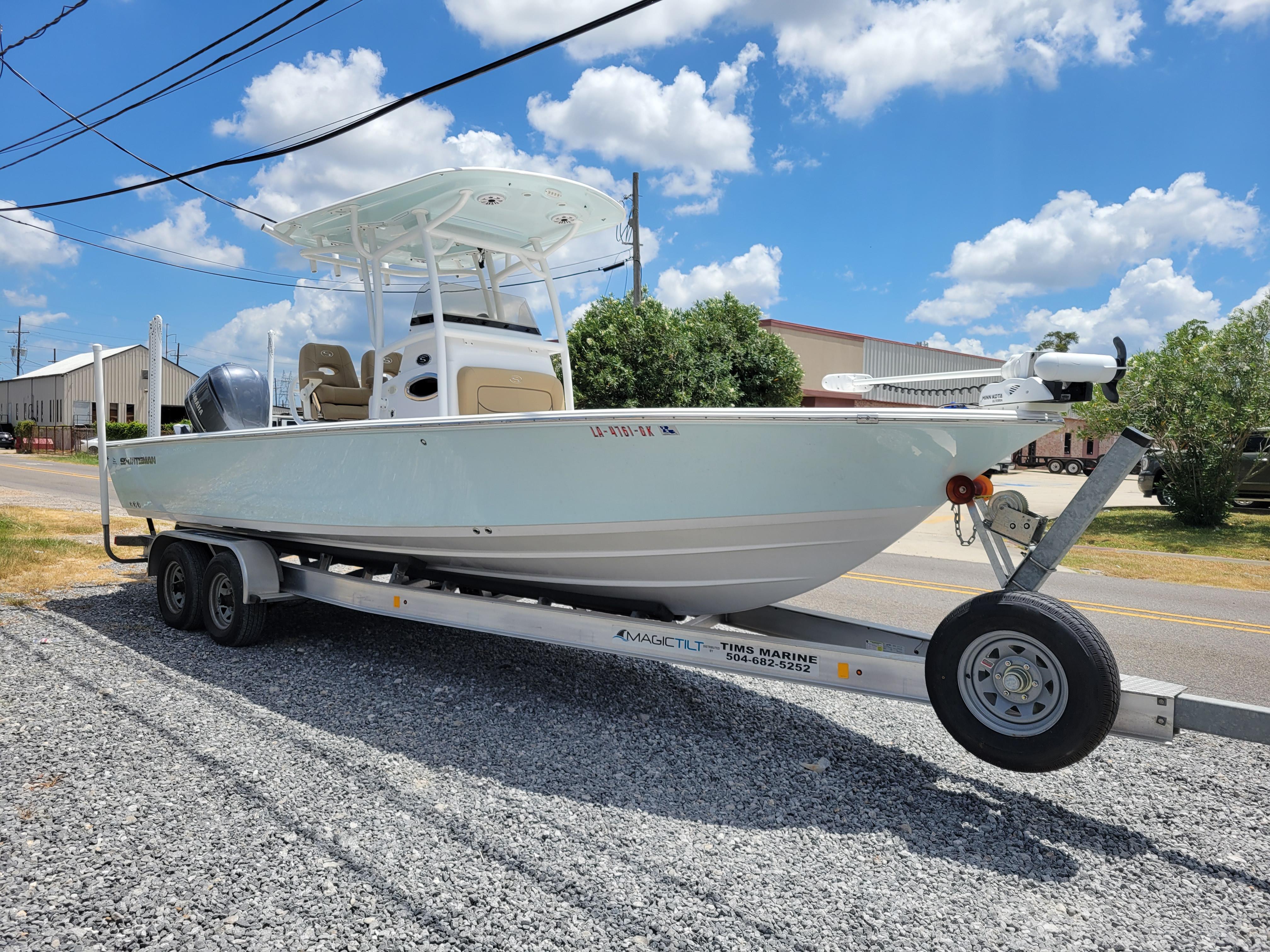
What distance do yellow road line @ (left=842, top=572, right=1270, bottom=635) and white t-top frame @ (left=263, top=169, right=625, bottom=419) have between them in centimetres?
340

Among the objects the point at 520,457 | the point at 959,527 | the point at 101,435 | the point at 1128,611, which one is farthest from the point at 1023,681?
the point at 101,435

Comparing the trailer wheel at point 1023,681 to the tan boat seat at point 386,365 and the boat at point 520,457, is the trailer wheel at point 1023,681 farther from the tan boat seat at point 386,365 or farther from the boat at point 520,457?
the tan boat seat at point 386,365

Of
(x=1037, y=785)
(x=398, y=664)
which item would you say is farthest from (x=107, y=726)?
(x=1037, y=785)

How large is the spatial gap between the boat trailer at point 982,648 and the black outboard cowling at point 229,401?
7.51 ft

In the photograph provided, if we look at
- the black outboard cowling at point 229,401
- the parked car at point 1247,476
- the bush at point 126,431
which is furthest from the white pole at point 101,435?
the bush at point 126,431

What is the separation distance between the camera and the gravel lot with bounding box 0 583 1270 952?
247 cm

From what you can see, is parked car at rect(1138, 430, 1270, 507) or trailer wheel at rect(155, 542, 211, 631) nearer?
trailer wheel at rect(155, 542, 211, 631)

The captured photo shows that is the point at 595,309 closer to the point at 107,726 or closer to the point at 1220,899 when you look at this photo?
the point at 107,726

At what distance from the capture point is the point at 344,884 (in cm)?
264

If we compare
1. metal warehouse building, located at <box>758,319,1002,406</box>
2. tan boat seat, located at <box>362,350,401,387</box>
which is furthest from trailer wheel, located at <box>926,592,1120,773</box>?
metal warehouse building, located at <box>758,319,1002,406</box>

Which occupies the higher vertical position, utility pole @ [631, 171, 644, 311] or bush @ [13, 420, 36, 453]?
utility pole @ [631, 171, 644, 311]

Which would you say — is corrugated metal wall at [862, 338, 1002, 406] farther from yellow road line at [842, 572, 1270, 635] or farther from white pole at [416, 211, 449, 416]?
white pole at [416, 211, 449, 416]

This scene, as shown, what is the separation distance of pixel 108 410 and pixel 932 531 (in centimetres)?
5336

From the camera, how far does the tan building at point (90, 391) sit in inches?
2048
